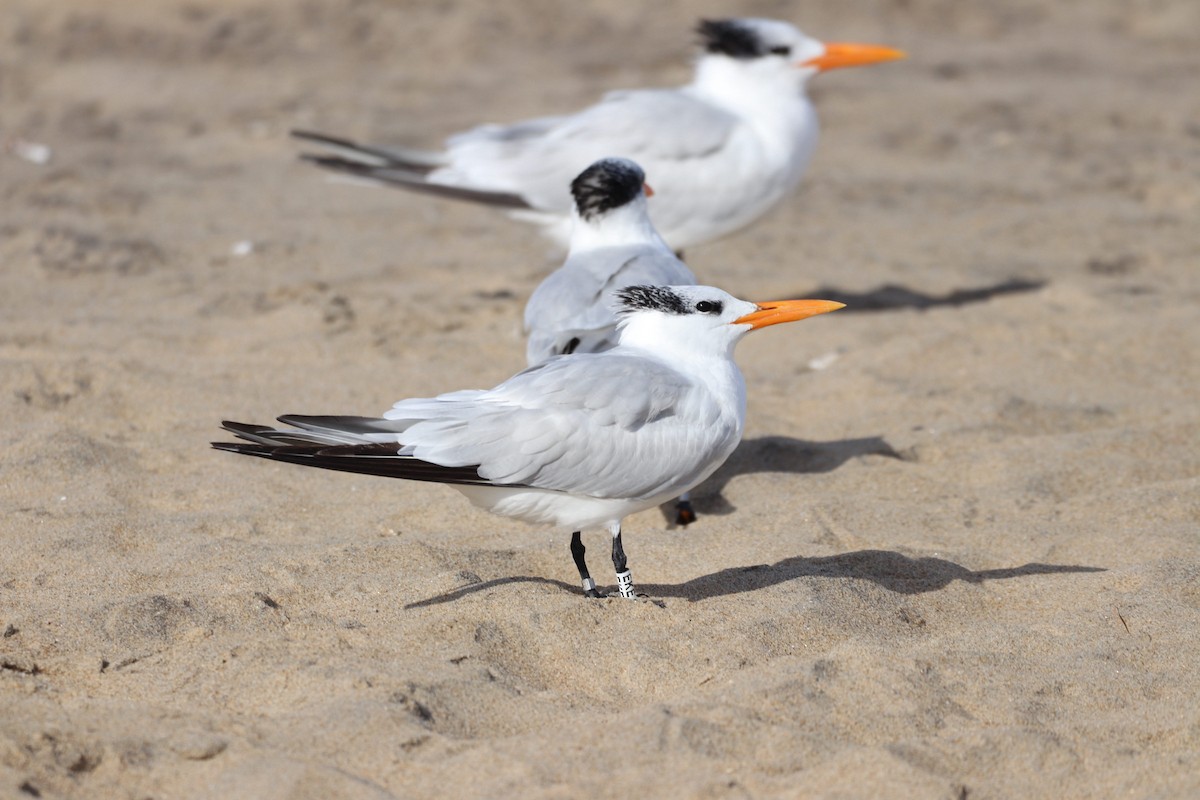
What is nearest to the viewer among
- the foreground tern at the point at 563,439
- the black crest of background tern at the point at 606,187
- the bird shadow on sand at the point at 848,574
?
the foreground tern at the point at 563,439

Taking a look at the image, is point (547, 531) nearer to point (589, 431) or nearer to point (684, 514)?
point (684, 514)

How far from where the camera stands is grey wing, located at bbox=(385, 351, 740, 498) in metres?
3.79

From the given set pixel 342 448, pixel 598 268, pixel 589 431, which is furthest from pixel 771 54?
pixel 342 448

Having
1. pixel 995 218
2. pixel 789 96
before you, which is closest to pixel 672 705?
pixel 789 96

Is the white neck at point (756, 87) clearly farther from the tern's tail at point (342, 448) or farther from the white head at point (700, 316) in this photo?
the tern's tail at point (342, 448)

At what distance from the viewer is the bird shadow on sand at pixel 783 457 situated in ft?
16.7

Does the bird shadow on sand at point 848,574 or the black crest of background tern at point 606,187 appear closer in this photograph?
the bird shadow on sand at point 848,574

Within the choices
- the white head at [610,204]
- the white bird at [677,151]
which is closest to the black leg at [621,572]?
the white head at [610,204]

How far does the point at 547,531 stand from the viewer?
4723mm

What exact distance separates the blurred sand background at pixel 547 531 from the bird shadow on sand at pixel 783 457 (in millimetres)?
17

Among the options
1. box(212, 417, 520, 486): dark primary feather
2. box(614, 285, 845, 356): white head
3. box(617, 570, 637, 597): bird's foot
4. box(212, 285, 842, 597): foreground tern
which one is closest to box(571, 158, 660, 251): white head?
box(614, 285, 845, 356): white head

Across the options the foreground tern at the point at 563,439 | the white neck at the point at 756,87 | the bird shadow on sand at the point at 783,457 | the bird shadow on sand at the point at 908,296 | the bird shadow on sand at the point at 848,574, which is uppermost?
the white neck at the point at 756,87

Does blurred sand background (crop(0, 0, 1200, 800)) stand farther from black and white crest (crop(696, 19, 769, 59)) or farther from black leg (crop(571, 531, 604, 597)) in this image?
black and white crest (crop(696, 19, 769, 59))

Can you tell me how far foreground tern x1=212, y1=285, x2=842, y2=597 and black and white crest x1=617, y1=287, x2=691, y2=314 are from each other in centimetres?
16
